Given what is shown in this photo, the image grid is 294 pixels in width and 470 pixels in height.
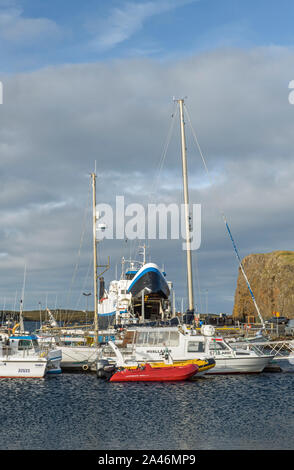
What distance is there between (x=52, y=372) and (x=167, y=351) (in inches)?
404

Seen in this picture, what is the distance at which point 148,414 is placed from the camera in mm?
26469

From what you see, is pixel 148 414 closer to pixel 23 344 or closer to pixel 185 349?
pixel 185 349

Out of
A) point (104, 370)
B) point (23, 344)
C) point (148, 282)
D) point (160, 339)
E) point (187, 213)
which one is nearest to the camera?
point (104, 370)

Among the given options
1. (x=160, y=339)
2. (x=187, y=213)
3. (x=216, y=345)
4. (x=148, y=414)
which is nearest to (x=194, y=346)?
(x=216, y=345)

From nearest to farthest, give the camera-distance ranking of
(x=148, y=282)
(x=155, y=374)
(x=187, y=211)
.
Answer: (x=155, y=374), (x=187, y=211), (x=148, y=282)

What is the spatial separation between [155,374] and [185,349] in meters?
3.51

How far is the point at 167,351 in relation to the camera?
A: 39406 millimetres

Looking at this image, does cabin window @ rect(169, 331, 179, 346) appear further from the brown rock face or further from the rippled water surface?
the brown rock face

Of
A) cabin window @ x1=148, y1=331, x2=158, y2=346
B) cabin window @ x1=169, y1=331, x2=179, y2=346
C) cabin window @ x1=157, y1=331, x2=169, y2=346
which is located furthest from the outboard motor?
cabin window @ x1=169, y1=331, x2=179, y2=346

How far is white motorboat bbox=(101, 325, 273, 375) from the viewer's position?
3988 centimetres

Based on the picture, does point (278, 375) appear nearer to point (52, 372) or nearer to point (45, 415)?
point (52, 372)

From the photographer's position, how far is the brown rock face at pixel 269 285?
153250mm

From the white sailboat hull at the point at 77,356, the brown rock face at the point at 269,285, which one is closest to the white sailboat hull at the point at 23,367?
the white sailboat hull at the point at 77,356
